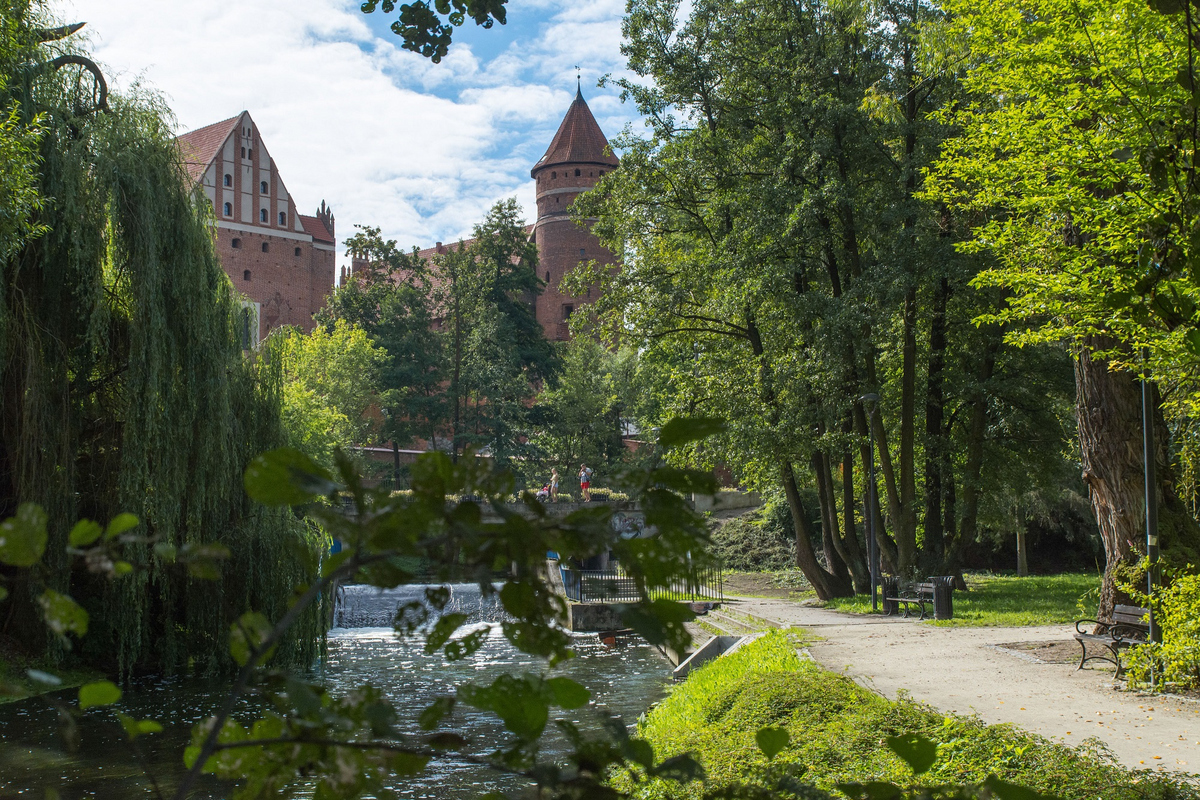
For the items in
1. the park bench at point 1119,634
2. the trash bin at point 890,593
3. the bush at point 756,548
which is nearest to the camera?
the park bench at point 1119,634

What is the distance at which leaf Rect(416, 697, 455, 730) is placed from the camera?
52.1 inches

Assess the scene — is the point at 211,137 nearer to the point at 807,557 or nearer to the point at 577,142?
the point at 577,142

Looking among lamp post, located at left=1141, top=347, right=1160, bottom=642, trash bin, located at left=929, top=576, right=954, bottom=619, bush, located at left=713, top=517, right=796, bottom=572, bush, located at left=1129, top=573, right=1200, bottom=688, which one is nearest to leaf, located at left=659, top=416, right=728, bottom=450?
bush, located at left=1129, top=573, right=1200, bottom=688

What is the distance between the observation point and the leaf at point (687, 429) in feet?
3.91

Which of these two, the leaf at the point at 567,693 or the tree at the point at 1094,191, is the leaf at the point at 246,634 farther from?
the tree at the point at 1094,191

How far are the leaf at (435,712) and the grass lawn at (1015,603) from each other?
1225 cm

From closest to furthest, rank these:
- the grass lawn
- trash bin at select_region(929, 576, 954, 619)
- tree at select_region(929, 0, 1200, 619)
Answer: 1. tree at select_region(929, 0, 1200, 619)
2. the grass lawn
3. trash bin at select_region(929, 576, 954, 619)

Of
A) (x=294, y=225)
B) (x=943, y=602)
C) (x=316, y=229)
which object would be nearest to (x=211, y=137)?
(x=294, y=225)

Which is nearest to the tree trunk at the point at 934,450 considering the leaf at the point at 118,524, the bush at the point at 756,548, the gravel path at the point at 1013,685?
the gravel path at the point at 1013,685

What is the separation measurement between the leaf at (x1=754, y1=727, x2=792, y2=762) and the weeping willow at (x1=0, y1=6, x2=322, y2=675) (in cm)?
1107

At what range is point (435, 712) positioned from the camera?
134 cm

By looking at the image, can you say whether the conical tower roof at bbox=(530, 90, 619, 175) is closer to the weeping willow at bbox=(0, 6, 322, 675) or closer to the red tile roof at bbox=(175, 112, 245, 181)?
the red tile roof at bbox=(175, 112, 245, 181)

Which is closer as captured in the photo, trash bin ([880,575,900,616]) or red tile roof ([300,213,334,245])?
trash bin ([880,575,900,616])

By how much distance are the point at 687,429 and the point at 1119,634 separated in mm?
11166
